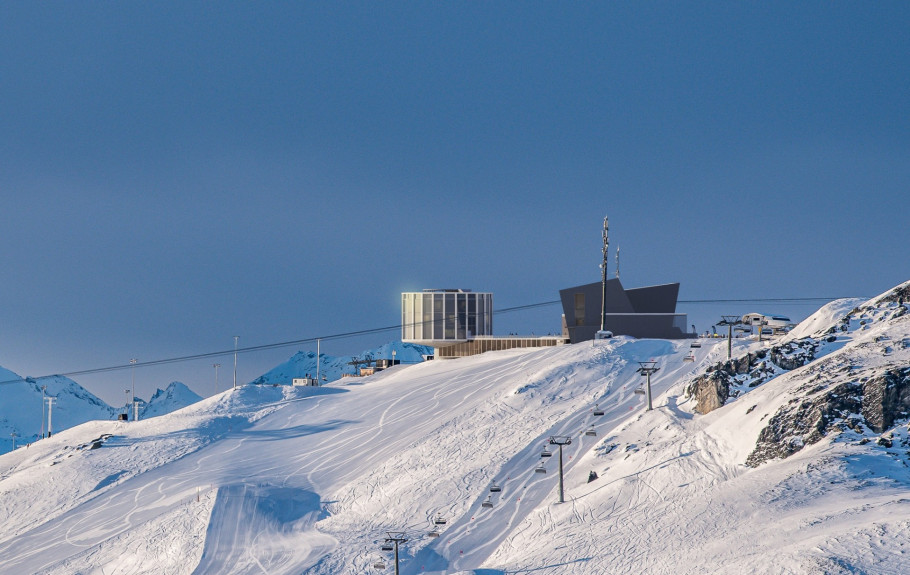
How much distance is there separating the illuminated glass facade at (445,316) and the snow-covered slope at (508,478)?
23.8 m

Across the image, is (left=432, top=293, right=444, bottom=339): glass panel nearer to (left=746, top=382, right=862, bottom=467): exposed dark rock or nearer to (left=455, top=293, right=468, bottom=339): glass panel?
(left=455, top=293, right=468, bottom=339): glass panel

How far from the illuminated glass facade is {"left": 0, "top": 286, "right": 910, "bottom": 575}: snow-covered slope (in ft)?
78.1

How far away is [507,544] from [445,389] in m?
32.7

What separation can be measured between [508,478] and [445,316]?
172 feet

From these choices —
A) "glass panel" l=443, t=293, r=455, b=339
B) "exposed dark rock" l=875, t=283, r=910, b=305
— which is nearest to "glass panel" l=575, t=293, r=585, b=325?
"glass panel" l=443, t=293, r=455, b=339

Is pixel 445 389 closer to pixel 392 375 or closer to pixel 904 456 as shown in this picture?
pixel 392 375

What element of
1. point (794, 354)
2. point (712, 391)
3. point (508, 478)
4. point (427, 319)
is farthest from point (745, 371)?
point (427, 319)

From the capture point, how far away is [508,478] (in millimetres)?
59094

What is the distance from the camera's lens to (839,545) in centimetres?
3803

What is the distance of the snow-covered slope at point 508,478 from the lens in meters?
45.0

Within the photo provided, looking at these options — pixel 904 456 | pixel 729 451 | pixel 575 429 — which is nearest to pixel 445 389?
pixel 575 429

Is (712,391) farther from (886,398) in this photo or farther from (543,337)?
(543,337)

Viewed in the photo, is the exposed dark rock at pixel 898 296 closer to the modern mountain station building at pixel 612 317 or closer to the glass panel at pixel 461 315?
the modern mountain station building at pixel 612 317

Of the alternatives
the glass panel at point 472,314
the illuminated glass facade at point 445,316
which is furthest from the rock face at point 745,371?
the illuminated glass facade at point 445,316
